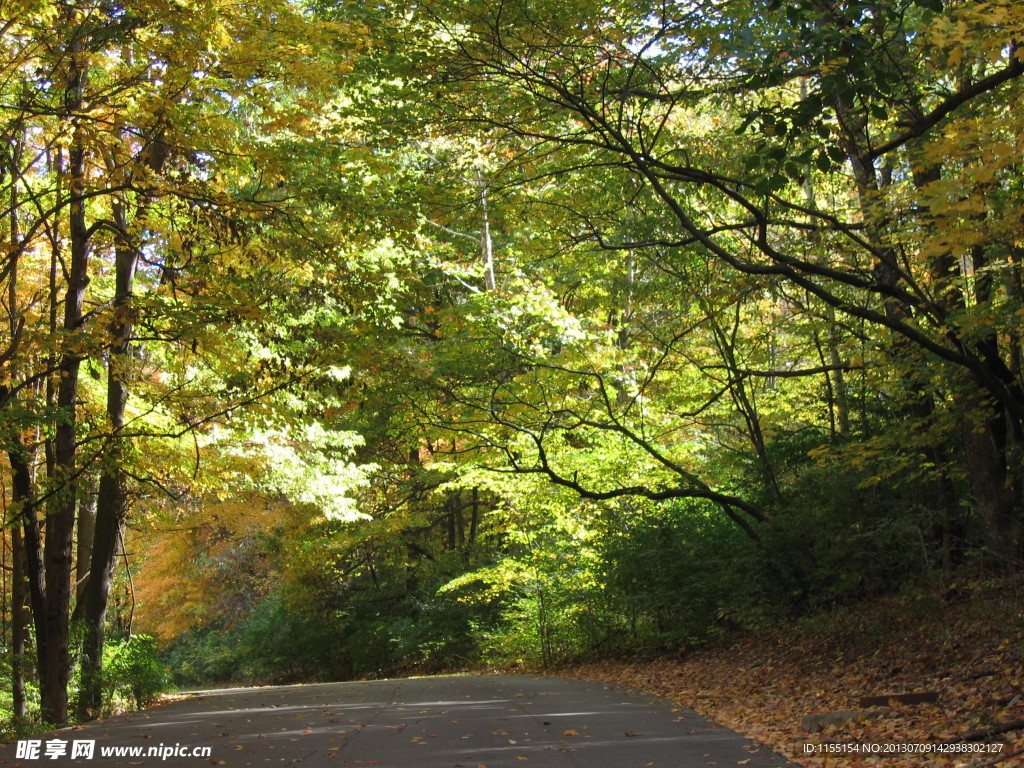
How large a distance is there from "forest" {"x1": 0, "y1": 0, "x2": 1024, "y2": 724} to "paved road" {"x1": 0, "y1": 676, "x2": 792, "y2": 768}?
8.78 ft

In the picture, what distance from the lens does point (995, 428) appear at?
387 inches

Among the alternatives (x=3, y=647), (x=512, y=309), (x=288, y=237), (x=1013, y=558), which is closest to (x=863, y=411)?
(x=1013, y=558)

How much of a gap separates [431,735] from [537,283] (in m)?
10.8

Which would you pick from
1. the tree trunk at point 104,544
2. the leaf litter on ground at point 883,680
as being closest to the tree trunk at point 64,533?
the tree trunk at point 104,544

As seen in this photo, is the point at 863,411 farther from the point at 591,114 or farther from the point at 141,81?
the point at 141,81

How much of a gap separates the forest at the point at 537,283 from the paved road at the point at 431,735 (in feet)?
A: 8.78

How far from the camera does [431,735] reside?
305 inches

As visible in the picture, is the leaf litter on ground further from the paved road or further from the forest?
the forest

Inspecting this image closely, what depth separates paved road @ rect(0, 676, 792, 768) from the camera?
6.45 metres

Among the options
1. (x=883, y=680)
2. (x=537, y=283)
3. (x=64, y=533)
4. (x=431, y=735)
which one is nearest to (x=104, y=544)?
(x=64, y=533)

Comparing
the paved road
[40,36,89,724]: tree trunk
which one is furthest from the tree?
[40,36,89,724]: tree trunk

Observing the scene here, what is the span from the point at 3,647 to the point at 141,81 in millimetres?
10061

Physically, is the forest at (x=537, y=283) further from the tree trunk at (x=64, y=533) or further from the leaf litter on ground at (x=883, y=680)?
the leaf litter on ground at (x=883, y=680)

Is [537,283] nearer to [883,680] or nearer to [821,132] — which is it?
[821,132]
